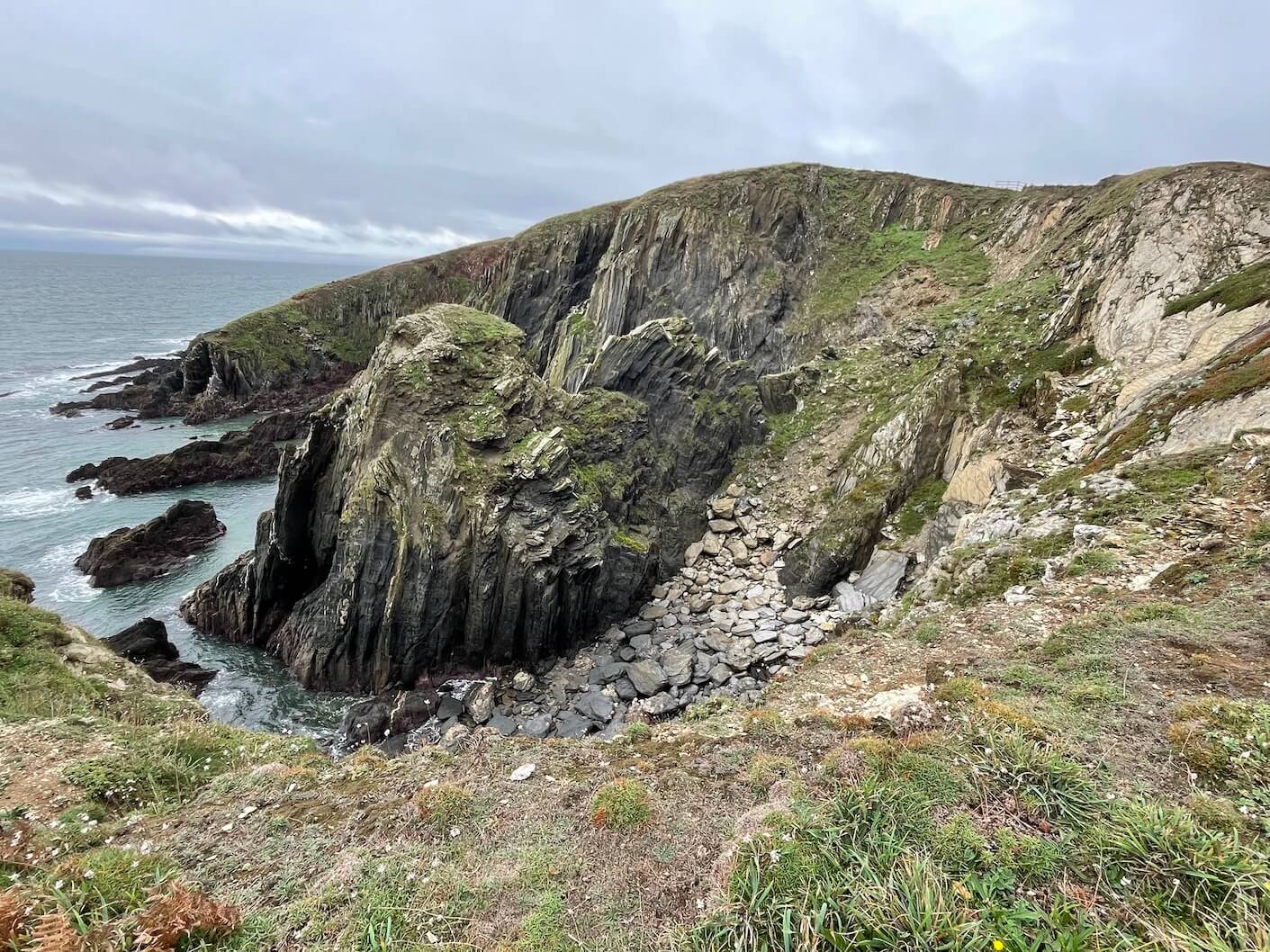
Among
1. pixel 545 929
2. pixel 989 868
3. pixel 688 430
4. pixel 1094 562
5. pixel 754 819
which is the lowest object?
pixel 545 929

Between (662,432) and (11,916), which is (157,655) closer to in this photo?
(11,916)

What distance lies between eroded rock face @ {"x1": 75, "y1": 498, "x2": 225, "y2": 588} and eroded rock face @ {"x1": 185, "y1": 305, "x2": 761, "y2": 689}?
6.19 m

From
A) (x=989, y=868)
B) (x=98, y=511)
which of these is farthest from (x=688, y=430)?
(x=98, y=511)

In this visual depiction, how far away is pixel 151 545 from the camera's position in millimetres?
31812

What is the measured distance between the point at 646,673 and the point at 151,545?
31.7 m

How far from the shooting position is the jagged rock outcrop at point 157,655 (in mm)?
21781

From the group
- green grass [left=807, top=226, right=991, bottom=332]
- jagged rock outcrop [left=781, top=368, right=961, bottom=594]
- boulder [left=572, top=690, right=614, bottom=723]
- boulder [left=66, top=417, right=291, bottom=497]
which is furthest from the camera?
green grass [left=807, top=226, right=991, bottom=332]

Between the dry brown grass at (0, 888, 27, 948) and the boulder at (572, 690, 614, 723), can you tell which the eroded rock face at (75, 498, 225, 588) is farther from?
the dry brown grass at (0, 888, 27, 948)

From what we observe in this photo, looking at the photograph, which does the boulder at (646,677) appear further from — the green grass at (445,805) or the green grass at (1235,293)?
the green grass at (1235,293)

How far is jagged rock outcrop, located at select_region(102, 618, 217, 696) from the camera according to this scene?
2178 cm

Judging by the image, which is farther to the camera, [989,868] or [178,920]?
[989,868]

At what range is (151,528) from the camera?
32375mm

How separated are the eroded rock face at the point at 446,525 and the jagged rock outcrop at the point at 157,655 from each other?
2.05m

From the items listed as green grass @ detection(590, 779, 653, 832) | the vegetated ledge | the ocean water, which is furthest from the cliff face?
green grass @ detection(590, 779, 653, 832)
